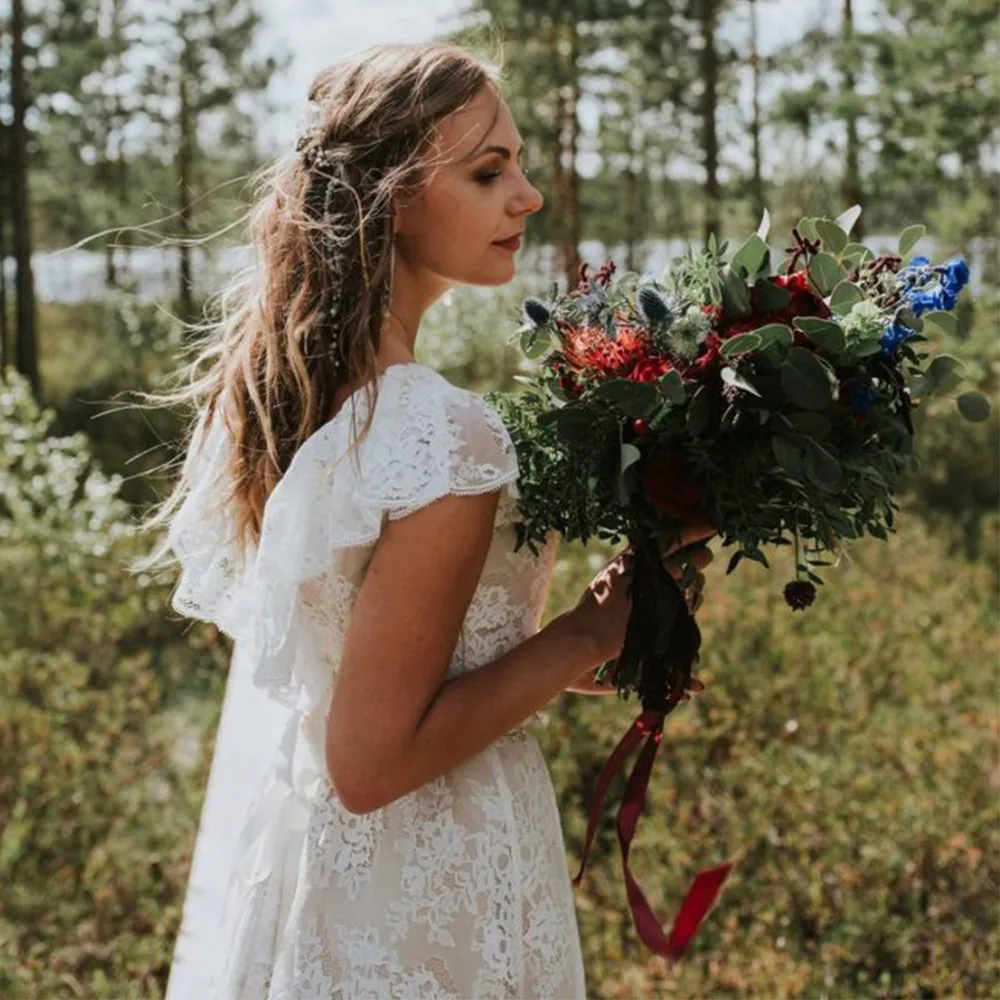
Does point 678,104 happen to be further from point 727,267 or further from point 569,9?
point 727,267

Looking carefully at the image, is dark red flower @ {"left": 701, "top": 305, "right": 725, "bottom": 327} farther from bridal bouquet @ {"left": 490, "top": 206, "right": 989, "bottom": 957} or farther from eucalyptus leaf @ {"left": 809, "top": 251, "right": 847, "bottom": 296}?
eucalyptus leaf @ {"left": 809, "top": 251, "right": 847, "bottom": 296}

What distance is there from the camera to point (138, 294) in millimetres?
22625

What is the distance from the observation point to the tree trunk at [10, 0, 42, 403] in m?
20.0

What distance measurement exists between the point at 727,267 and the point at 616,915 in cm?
339

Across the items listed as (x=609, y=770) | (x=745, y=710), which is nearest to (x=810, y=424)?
(x=609, y=770)

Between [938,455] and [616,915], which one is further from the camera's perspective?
[938,455]

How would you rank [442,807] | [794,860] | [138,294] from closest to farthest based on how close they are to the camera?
[442,807]
[794,860]
[138,294]

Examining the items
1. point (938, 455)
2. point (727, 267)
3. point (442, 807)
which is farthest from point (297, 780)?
point (938, 455)

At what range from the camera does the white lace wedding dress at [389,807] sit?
1.94 meters

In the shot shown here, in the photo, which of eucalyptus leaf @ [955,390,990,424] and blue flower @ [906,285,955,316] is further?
eucalyptus leaf @ [955,390,990,424]

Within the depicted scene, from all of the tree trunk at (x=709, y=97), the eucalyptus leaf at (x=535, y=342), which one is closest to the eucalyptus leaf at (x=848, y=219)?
the eucalyptus leaf at (x=535, y=342)

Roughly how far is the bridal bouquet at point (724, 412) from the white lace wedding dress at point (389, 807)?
0.41 feet

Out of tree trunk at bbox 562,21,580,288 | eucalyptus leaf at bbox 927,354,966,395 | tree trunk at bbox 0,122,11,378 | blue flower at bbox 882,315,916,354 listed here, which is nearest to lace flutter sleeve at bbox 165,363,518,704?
blue flower at bbox 882,315,916,354

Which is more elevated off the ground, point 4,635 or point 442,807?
point 442,807
